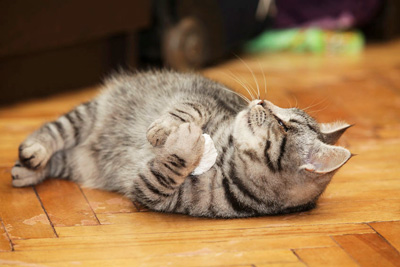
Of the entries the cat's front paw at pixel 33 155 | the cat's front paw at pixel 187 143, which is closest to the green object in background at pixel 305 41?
the cat's front paw at pixel 33 155

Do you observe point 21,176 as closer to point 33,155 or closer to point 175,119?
point 33,155

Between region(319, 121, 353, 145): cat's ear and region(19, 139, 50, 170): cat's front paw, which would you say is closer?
region(319, 121, 353, 145): cat's ear

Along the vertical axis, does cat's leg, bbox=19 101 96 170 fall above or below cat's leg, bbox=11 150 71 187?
above

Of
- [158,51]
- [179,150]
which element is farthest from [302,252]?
[158,51]

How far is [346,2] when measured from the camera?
3961 mm

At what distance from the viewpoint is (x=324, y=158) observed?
1470 millimetres

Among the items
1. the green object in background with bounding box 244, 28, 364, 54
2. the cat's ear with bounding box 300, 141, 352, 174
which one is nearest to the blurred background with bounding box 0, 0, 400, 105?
the green object in background with bounding box 244, 28, 364, 54

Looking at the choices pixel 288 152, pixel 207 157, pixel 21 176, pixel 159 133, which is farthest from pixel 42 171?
pixel 288 152

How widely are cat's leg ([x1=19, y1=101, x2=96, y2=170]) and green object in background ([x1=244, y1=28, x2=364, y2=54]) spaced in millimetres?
2097

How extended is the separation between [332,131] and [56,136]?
81cm

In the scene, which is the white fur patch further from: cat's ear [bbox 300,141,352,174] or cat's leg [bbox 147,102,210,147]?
cat's ear [bbox 300,141,352,174]

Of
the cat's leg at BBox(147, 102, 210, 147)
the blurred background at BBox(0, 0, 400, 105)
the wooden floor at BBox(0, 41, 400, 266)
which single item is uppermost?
the blurred background at BBox(0, 0, 400, 105)

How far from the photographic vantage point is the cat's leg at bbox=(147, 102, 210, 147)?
159 cm

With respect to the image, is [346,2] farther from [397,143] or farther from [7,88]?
[7,88]
